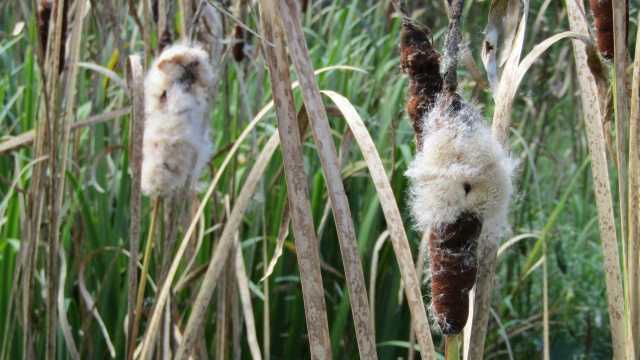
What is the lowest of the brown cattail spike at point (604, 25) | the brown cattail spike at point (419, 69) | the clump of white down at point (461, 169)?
the clump of white down at point (461, 169)

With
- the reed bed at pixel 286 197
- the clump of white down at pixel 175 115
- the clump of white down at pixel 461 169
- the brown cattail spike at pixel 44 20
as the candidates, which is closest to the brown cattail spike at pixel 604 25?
the reed bed at pixel 286 197

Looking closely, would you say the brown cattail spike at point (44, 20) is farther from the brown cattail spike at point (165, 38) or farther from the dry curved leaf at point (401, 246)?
the dry curved leaf at point (401, 246)

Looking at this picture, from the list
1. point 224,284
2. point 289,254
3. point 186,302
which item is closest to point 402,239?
point 224,284

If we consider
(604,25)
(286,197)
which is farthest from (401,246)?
(286,197)

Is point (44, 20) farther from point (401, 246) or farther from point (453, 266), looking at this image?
point (453, 266)

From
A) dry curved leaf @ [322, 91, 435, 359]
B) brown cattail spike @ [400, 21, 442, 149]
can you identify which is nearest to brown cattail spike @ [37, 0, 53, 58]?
dry curved leaf @ [322, 91, 435, 359]

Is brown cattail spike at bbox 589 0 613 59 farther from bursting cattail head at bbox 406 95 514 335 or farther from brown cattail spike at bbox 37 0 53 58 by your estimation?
brown cattail spike at bbox 37 0 53 58

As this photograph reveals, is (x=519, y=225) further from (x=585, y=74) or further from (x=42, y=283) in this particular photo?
(x=585, y=74)

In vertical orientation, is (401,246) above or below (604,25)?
below
